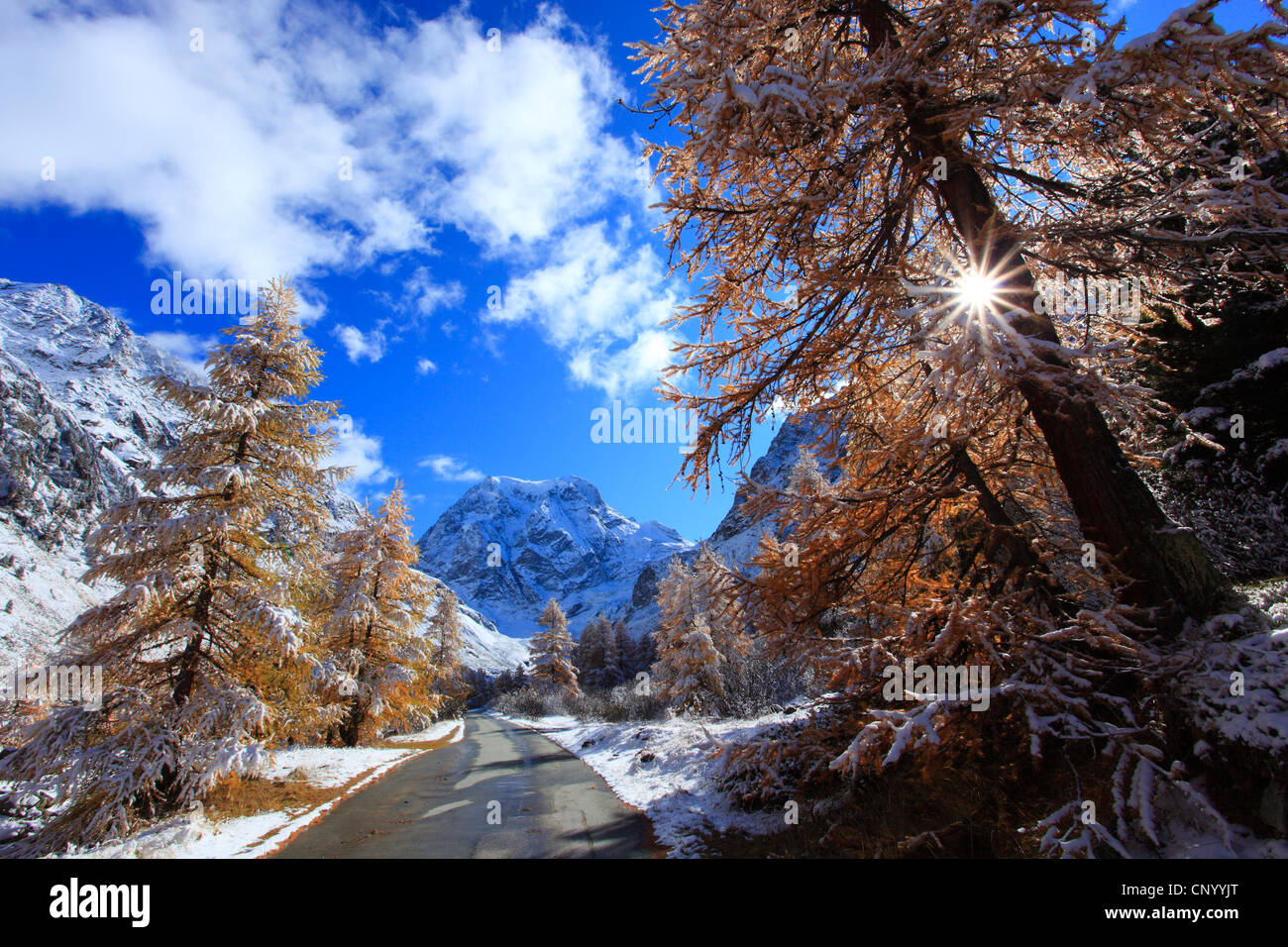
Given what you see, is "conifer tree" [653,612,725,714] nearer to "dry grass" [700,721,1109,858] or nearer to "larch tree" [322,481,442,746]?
"larch tree" [322,481,442,746]

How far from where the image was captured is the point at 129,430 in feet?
499

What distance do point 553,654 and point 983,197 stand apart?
159 feet

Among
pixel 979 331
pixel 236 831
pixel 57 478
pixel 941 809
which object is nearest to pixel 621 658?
pixel 236 831

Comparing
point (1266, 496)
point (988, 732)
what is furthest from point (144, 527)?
point (1266, 496)

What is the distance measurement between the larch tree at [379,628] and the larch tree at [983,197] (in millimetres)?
18679

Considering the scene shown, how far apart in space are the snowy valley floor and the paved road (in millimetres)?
348

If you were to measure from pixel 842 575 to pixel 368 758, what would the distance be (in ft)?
56.3

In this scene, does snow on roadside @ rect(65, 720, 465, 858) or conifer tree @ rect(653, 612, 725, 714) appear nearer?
snow on roadside @ rect(65, 720, 465, 858)

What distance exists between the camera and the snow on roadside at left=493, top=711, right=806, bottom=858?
7109 millimetres

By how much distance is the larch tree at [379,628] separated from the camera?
18.9 metres

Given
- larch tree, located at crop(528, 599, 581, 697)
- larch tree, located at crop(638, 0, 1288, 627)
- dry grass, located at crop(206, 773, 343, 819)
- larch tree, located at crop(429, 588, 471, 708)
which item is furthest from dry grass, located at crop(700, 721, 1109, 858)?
larch tree, located at crop(528, 599, 581, 697)

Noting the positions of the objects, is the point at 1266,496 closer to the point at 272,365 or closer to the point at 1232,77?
the point at 1232,77

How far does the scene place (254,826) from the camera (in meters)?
8.13
